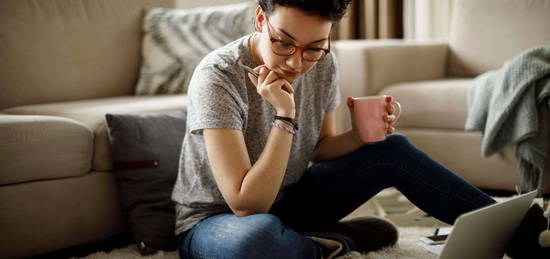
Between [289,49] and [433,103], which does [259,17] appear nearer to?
[289,49]

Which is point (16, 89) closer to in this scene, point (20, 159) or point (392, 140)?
point (20, 159)

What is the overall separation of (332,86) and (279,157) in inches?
14.5

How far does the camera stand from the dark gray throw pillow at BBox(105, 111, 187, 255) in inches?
68.5

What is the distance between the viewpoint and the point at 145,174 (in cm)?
180

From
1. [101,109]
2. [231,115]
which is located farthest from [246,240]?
[101,109]

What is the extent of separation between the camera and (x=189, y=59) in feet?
8.20

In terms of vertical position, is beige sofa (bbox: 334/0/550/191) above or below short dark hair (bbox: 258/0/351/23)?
below

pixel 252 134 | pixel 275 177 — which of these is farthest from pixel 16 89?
pixel 275 177

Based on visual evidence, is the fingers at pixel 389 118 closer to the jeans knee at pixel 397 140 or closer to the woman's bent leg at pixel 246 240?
the jeans knee at pixel 397 140

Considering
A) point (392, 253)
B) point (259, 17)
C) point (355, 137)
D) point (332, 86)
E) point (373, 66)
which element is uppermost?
point (259, 17)

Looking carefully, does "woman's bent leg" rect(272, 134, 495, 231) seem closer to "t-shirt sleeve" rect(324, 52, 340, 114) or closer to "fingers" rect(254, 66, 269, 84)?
"t-shirt sleeve" rect(324, 52, 340, 114)

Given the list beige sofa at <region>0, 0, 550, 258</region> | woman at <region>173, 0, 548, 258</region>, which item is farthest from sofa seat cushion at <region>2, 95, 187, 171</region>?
woman at <region>173, 0, 548, 258</region>

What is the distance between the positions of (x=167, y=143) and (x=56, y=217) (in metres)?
0.38

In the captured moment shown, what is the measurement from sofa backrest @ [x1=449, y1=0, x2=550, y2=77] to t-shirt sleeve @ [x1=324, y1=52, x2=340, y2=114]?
149 centimetres
